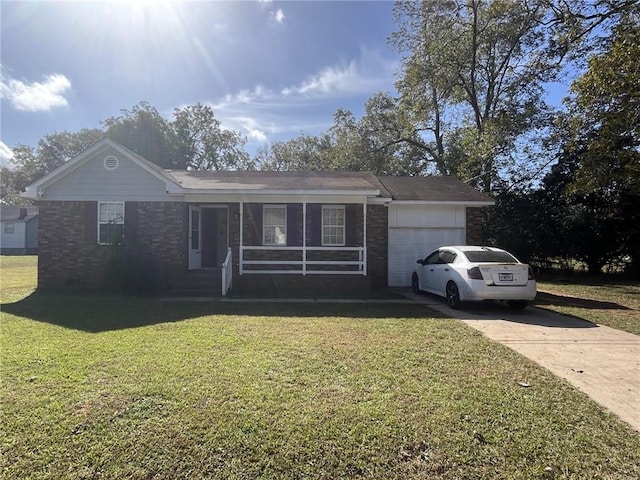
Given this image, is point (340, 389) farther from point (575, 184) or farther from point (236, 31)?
point (575, 184)

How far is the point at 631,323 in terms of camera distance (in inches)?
309

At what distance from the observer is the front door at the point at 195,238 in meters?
13.1

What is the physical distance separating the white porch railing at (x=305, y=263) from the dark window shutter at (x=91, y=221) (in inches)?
191

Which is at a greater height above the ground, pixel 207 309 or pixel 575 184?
pixel 575 184

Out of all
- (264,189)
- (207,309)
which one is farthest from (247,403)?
(264,189)

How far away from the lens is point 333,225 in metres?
13.3

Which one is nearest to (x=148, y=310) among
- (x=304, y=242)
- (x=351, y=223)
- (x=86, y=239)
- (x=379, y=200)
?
(x=304, y=242)

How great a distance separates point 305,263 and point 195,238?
4238mm

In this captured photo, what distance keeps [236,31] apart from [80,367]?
33.6 feet

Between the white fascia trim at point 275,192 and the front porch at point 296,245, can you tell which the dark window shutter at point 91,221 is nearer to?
the front porch at point 296,245

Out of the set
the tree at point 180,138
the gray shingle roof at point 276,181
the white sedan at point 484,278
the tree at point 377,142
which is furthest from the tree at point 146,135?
the white sedan at point 484,278

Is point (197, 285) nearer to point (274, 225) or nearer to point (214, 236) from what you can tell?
point (214, 236)

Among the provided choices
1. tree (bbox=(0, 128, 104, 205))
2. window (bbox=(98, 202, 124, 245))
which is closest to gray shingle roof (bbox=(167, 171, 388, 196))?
window (bbox=(98, 202, 124, 245))

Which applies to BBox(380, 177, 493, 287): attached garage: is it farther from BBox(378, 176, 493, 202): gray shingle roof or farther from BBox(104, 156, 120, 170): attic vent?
BBox(104, 156, 120, 170): attic vent
